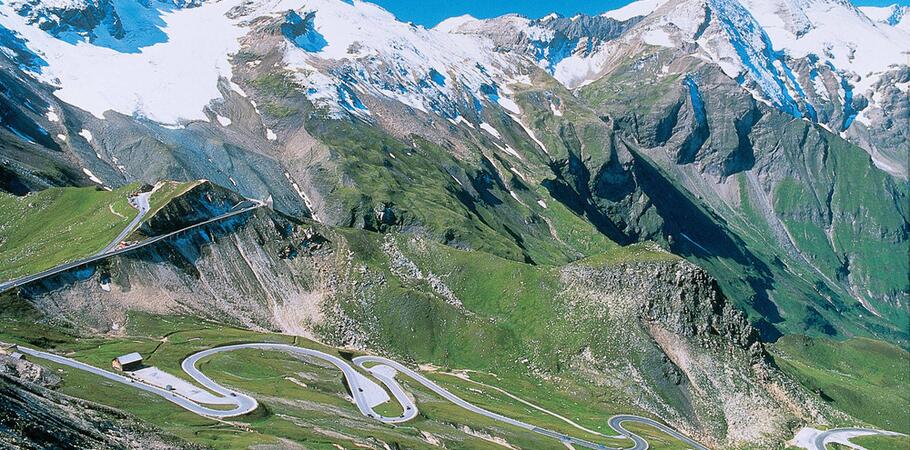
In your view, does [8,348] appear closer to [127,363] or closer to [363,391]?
[127,363]

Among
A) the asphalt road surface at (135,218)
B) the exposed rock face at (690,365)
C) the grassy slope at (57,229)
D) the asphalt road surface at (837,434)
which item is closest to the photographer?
the grassy slope at (57,229)

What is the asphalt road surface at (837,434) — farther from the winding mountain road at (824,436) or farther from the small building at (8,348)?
the small building at (8,348)

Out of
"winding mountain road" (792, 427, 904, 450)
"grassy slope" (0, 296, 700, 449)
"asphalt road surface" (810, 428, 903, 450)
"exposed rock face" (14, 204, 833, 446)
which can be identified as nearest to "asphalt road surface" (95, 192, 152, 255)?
"exposed rock face" (14, 204, 833, 446)

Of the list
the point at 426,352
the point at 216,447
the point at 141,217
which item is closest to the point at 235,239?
the point at 141,217

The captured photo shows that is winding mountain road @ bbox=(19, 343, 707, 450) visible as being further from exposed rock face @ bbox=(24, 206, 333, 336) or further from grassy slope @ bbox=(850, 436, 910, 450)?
grassy slope @ bbox=(850, 436, 910, 450)

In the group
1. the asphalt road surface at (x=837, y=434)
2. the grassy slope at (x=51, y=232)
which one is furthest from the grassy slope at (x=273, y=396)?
the asphalt road surface at (x=837, y=434)

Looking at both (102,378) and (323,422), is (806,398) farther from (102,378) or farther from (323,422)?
(102,378)
